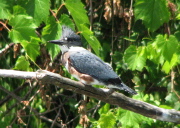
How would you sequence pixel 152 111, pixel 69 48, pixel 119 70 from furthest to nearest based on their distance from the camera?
pixel 119 70
pixel 69 48
pixel 152 111

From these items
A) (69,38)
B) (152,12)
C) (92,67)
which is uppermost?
(152,12)

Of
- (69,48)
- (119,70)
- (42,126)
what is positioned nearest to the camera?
(69,48)

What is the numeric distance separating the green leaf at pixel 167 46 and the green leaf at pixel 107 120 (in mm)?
591

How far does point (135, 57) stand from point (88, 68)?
57cm

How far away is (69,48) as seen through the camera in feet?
9.15

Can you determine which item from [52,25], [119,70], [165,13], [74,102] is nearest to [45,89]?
[74,102]

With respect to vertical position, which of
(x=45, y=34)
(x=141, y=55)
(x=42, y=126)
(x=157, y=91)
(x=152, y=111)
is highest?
(x=45, y=34)

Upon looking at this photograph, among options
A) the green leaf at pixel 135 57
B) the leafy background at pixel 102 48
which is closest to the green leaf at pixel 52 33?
the leafy background at pixel 102 48

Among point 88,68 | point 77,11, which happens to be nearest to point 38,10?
point 77,11

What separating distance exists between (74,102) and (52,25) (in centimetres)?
102

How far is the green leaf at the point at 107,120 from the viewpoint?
9.89 ft

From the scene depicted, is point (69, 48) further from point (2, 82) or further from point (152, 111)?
point (2, 82)

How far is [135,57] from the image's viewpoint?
2.98m

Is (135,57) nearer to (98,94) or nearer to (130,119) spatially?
(130,119)
